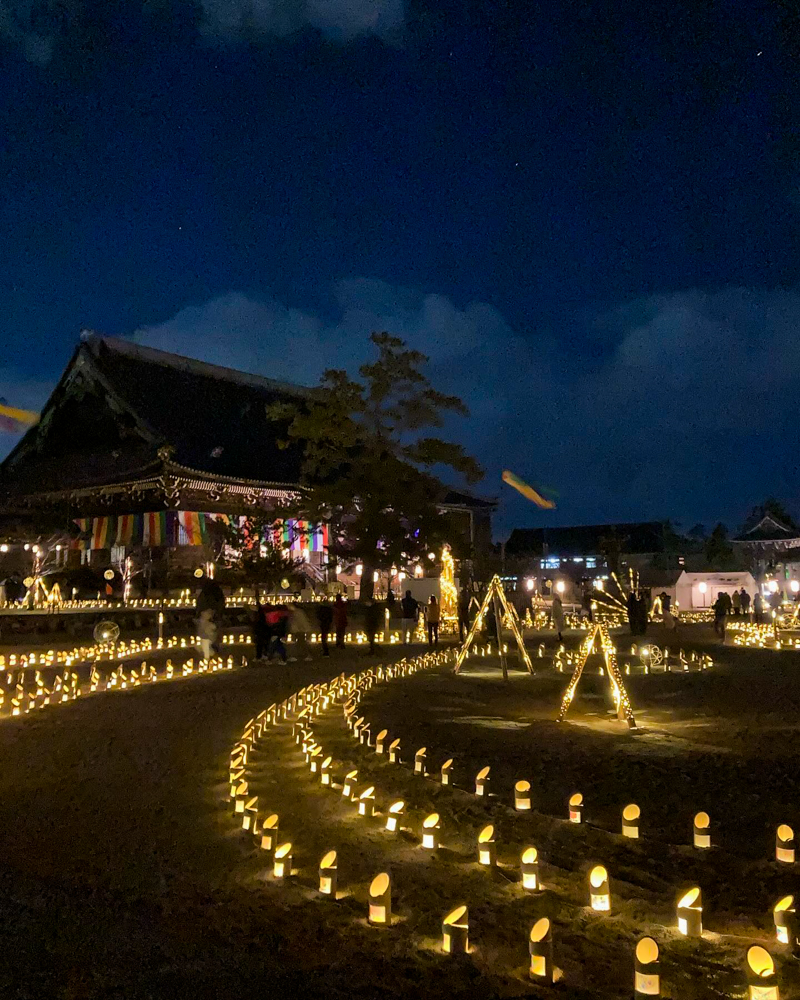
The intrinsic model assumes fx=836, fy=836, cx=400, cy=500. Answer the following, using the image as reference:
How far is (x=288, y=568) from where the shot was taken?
3033cm

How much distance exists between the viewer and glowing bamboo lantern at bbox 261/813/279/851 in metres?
5.43

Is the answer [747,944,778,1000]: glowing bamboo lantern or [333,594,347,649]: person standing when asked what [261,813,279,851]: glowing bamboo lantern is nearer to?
[747,944,778,1000]: glowing bamboo lantern

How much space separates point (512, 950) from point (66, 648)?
16.9m

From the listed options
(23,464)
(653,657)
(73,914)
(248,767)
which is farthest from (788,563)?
(73,914)

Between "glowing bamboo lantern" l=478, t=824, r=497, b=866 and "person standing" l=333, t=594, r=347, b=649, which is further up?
"person standing" l=333, t=594, r=347, b=649

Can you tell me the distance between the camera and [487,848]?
5316 mm

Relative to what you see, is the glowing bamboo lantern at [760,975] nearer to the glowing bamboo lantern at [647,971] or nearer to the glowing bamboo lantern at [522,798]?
the glowing bamboo lantern at [647,971]

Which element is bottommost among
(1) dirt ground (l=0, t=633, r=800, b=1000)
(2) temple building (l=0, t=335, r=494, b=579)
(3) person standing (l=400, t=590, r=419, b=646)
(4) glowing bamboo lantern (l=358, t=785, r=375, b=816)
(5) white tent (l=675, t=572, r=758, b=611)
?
(1) dirt ground (l=0, t=633, r=800, b=1000)

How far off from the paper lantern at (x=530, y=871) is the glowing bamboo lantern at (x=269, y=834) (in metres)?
1.60

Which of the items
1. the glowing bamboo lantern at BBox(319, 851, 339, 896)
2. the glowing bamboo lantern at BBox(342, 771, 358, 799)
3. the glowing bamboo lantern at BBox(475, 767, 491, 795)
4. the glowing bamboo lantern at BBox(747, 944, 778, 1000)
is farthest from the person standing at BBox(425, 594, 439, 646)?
the glowing bamboo lantern at BBox(747, 944, 778, 1000)

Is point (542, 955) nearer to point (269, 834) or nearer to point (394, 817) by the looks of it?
point (269, 834)

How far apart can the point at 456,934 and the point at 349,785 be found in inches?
116

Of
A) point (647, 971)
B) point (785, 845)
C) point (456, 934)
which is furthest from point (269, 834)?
point (785, 845)

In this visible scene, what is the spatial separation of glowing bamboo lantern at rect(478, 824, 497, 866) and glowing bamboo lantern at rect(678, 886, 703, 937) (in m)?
1.30
